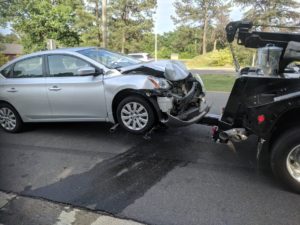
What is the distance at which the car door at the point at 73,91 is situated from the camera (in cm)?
588

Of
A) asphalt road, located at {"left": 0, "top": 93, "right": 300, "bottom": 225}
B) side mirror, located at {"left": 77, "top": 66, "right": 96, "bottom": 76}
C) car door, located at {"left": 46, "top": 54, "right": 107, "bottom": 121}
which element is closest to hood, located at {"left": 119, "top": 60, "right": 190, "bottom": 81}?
side mirror, located at {"left": 77, "top": 66, "right": 96, "bottom": 76}

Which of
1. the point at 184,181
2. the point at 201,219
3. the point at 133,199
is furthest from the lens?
the point at 184,181

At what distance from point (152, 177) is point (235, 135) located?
3.98ft

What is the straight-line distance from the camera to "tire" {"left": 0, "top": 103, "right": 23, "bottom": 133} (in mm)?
6844

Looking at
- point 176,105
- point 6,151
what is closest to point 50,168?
point 6,151

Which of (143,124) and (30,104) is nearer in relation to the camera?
(143,124)

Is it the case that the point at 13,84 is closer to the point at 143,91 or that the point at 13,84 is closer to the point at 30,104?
the point at 30,104

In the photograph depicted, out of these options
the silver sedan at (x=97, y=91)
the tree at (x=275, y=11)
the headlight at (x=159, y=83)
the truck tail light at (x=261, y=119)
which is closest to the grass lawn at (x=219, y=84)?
the silver sedan at (x=97, y=91)

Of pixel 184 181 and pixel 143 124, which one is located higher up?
pixel 143 124

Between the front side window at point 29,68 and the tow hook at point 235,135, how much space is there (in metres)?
3.75

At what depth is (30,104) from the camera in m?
6.58

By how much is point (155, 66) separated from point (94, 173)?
2.14 m

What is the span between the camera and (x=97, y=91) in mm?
5836

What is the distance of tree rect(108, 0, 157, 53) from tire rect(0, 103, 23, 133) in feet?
118
